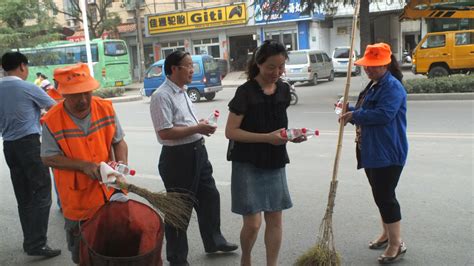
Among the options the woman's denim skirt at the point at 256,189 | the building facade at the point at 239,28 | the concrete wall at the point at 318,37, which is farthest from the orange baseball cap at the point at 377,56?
the concrete wall at the point at 318,37

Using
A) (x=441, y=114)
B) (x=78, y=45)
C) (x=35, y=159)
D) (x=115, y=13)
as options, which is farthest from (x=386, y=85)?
(x=115, y=13)

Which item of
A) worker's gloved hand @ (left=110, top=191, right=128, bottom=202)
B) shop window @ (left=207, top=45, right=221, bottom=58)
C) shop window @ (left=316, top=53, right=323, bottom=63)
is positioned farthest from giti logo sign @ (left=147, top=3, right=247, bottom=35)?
worker's gloved hand @ (left=110, top=191, right=128, bottom=202)

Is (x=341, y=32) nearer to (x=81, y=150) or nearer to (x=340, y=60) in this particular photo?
(x=340, y=60)

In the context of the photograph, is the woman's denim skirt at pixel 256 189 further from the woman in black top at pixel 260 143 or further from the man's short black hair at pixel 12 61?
the man's short black hair at pixel 12 61

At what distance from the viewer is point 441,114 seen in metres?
11.4

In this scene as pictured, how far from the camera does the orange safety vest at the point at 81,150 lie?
294 centimetres

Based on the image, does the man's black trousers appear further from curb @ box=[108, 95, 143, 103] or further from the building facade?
the building facade

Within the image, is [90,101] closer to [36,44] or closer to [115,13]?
[36,44]

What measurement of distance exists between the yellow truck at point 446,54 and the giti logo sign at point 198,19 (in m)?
14.6

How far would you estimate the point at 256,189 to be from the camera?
328 centimetres

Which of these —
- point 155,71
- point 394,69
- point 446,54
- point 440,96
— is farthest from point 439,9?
point 394,69

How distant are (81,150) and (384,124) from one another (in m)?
2.16

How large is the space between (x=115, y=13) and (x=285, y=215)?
3214cm

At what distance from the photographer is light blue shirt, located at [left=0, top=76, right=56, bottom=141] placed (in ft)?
14.0
